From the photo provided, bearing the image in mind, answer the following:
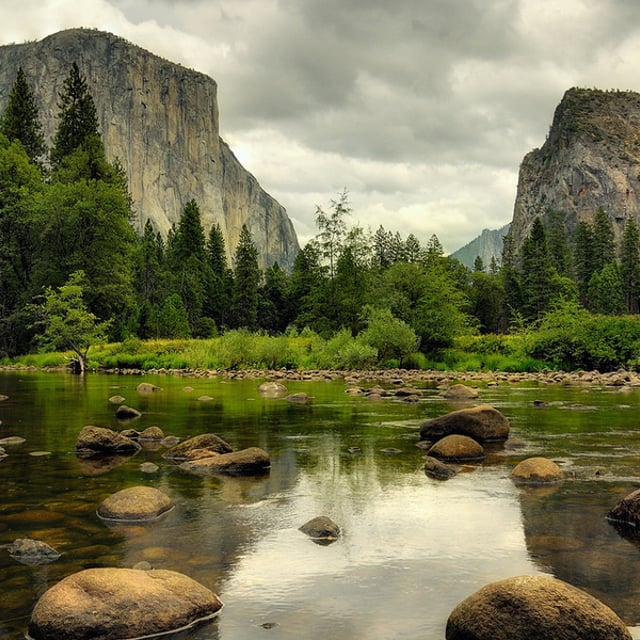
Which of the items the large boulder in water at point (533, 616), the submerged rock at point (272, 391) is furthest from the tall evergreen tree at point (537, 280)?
the large boulder in water at point (533, 616)

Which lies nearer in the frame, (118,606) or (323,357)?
(118,606)

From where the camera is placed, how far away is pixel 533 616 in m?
4.55

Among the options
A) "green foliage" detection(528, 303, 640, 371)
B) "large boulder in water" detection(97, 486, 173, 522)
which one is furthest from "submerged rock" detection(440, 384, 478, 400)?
"green foliage" detection(528, 303, 640, 371)

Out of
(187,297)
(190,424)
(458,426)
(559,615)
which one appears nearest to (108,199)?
(187,297)

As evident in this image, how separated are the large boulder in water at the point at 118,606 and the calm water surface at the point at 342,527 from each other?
0.61 feet

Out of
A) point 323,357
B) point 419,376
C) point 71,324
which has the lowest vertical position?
point 419,376

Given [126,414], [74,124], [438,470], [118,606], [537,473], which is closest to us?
[118,606]

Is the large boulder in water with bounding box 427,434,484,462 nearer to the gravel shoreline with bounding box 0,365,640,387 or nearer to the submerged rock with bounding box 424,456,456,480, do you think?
the submerged rock with bounding box 424,456,456,480

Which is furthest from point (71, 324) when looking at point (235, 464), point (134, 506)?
point (134, 506)

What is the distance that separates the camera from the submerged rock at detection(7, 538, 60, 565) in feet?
20.3

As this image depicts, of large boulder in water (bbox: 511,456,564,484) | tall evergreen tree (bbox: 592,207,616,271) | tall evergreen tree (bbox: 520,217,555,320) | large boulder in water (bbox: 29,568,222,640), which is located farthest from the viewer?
tall evergreen tree (bbox: 592,207,616,271)

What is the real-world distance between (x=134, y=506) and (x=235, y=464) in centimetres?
298

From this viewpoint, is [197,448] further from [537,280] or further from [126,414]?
[537,280]

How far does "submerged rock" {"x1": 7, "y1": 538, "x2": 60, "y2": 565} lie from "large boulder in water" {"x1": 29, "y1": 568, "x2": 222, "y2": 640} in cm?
133
